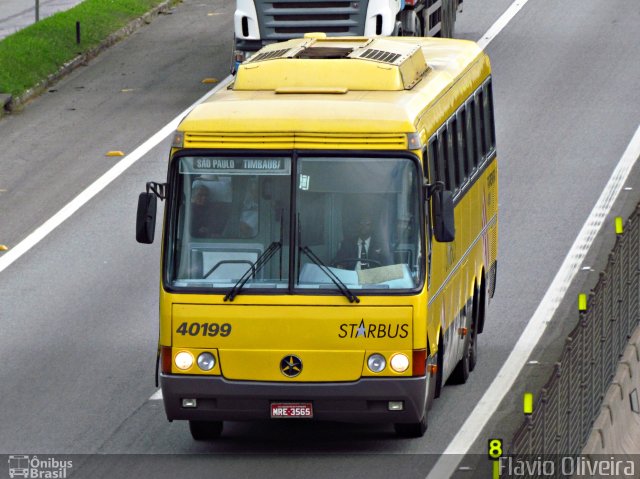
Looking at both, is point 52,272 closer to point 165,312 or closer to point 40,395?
point 40,395

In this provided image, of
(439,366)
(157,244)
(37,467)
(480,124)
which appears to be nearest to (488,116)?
(480,124)

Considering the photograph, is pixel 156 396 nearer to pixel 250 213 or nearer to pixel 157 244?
pixel 250 213

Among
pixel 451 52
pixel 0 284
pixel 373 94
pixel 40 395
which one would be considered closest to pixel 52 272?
pixel 0 284

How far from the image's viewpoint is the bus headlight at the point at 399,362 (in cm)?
1460

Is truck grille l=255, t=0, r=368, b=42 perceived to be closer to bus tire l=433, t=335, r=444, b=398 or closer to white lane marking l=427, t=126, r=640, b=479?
white lane marking l=427, t=126, r=640, b=479

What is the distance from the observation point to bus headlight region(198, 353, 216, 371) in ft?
48.1

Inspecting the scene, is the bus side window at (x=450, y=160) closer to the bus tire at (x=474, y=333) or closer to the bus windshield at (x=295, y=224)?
the bus windshield at (x=295, y=224)

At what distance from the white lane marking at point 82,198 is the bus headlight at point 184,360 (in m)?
8.19

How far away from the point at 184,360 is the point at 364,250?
167 cm

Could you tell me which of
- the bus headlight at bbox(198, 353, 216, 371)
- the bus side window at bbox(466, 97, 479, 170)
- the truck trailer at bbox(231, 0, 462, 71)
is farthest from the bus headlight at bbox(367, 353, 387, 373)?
the truck trailer at bbox(231, 0, 462, 71)

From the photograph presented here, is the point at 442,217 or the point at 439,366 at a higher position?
the point at 442,217

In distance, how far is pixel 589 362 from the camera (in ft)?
48.3

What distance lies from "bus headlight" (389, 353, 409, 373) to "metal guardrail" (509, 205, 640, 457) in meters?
1.08

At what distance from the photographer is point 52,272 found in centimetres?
2223
